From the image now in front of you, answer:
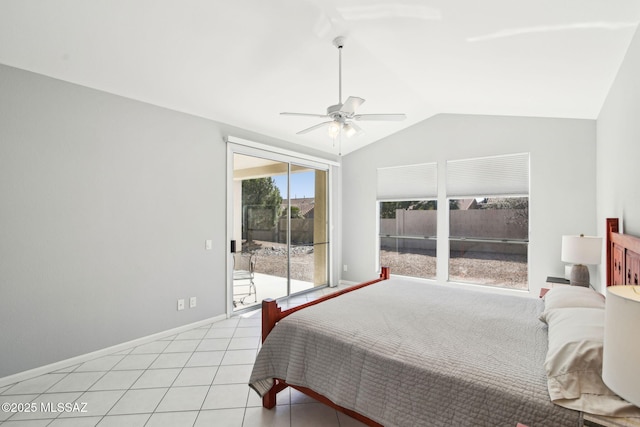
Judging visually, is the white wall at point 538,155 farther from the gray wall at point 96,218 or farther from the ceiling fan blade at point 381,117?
the gray wall at point 96,218

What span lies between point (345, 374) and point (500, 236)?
3.60m

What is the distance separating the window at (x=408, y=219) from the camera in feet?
16.0

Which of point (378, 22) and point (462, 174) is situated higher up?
point (378, 22)

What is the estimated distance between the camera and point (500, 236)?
14.1 feet

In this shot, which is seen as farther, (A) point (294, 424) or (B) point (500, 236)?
(B) point (500, 236)

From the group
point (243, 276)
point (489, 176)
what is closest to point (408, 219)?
point (489, 176)

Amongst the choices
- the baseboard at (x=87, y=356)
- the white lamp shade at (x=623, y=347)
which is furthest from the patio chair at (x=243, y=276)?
the white lamp shade at (x=623, y=347)

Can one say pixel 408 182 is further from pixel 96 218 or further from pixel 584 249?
pixel 96 218

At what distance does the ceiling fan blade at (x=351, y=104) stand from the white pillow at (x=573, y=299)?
77.7 inches

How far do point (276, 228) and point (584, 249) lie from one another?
3612 millimetres

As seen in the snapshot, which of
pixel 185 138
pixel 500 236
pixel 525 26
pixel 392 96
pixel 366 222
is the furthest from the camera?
pixel 366 222

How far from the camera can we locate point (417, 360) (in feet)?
5.14

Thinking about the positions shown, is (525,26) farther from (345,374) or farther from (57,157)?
(57,157)

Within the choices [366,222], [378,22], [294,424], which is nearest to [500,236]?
[366,222]
